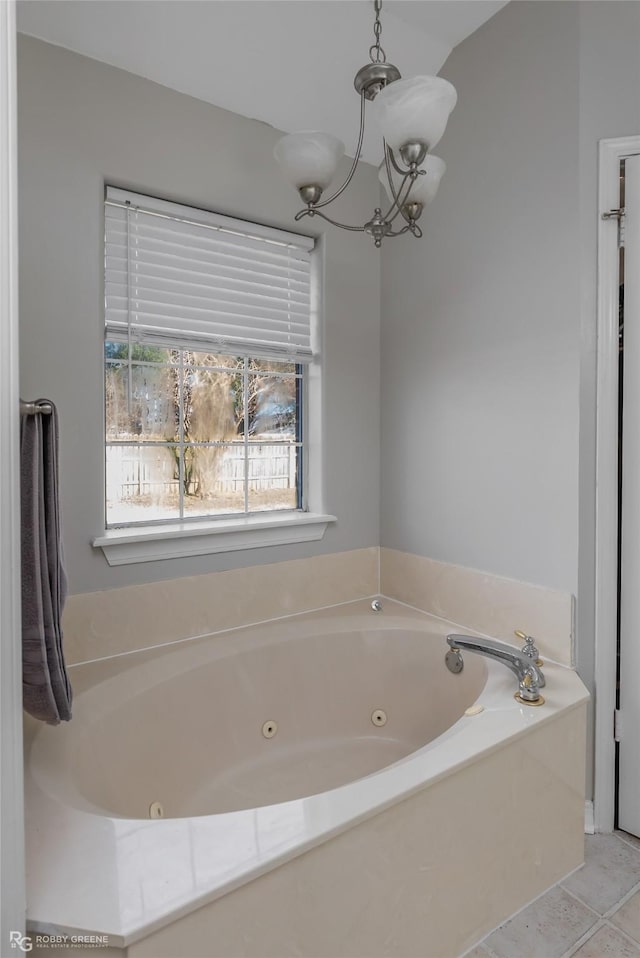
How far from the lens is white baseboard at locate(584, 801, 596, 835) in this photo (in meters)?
1.82

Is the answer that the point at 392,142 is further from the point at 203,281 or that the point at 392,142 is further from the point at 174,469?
the point at 174,469

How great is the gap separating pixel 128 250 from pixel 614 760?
2.40 metres

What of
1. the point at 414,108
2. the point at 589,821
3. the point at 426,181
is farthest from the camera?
the point at 589,821

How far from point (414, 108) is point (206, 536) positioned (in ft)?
4.91

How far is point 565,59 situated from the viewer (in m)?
1.81

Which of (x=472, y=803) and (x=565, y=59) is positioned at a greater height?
(x=565, y=59)

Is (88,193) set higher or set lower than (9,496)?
higher

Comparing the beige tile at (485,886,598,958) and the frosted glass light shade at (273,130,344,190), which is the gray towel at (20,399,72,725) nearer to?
the frosted glass light shade at (273,130,344,190)

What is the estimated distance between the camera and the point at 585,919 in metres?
1.50

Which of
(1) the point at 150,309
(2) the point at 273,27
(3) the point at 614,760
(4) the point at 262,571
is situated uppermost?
(2) the point at 273,27

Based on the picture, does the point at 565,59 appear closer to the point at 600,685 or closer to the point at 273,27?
the point at 273,27

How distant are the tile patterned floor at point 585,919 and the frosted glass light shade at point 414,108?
6.68ft

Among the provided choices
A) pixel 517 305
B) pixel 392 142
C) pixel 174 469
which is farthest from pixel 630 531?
pixel 174 469

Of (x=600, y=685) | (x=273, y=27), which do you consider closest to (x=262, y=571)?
(x=600, y=685)
